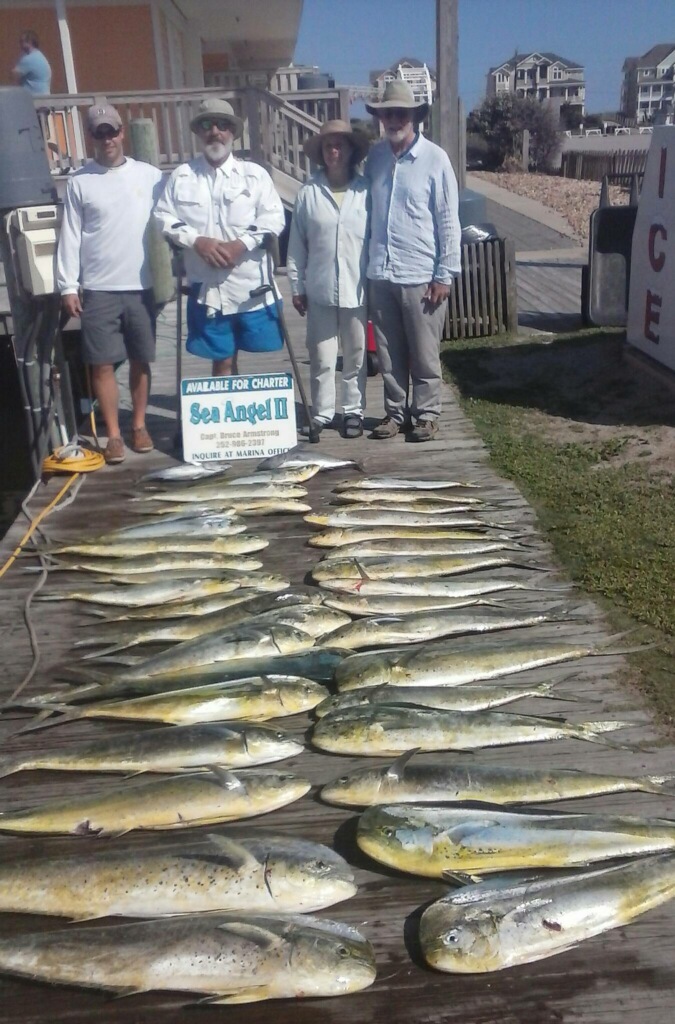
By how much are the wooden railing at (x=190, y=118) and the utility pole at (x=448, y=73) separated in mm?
2811

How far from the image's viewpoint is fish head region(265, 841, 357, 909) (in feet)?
7.29

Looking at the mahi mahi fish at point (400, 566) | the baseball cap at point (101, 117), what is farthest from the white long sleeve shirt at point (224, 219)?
the mahi mahi fish at point (400, 566)

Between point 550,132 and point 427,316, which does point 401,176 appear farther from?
point 550,132

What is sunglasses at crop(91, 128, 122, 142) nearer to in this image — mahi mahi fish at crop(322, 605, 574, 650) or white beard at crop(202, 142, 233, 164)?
white beard at crop(202, 142, 233, 164)

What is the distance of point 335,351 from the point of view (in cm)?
588

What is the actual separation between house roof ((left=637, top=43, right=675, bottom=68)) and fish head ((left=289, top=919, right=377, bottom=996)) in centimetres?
13797

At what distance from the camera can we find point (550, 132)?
39.7 metres

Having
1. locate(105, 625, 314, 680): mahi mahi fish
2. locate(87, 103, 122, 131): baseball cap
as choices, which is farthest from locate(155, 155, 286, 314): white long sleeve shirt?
locate(105, 625, 314, 680): mahi mahi fish

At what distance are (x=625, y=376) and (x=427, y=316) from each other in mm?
3459

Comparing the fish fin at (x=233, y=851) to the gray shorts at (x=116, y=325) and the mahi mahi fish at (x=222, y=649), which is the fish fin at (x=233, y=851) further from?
the gray shorts at (x=116, y=325)

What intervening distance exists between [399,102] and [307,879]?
440cm

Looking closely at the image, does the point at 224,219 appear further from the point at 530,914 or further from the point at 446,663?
the point at 530,914

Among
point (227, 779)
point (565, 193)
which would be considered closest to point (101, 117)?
point (227, 779)

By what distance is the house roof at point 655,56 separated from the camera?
12068 cm
